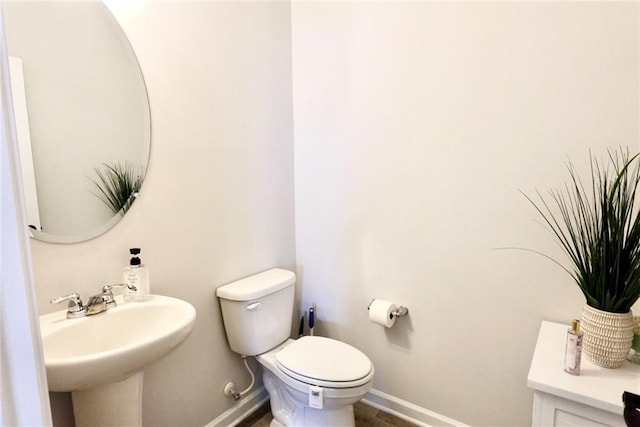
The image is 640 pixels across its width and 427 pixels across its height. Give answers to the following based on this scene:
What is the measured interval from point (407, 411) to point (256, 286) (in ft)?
3.34

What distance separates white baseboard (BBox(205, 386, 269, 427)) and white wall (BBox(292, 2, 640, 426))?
19.8 inches

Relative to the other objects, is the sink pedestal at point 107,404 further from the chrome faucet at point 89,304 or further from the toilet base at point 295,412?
the toilet base at point 295,412

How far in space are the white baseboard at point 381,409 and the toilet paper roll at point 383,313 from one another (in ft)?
1.50

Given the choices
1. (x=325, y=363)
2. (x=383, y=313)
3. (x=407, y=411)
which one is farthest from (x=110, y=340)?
(x=407, y=411)

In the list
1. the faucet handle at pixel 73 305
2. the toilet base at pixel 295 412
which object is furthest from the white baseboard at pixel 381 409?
the faucet handle at pixel 73 305

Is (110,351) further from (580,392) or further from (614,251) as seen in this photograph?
(614,251)

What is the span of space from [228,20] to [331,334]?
1731 mm

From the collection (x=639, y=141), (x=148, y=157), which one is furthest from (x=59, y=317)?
(x=639, y=141)

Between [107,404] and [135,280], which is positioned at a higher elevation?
[135,280]

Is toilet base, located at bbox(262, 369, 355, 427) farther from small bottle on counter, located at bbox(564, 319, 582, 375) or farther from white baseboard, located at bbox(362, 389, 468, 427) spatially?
small bottle on counter, located at bbox(564, 319, 582, 375)

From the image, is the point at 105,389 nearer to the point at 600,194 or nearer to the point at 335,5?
the point at 600,194

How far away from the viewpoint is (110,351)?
860mm

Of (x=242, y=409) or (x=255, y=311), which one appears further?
(x=242, y=409)

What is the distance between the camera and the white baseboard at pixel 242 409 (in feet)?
5.47
